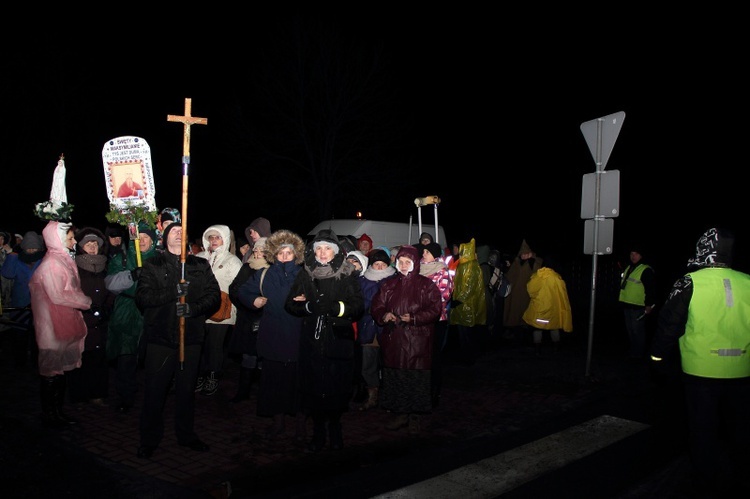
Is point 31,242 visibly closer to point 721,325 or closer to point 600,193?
point 600,193

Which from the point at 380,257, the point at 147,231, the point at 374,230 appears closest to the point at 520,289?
the point at 380,257

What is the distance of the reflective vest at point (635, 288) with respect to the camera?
33.2ft

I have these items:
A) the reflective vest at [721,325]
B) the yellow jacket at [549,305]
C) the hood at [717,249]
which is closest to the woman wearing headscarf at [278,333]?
the reflective vest at [721,325]

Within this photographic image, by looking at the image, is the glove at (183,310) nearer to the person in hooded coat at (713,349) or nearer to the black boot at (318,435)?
the black boot at (318,435)

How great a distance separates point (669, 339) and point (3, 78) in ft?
79.9

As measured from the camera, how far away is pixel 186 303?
5371 mm

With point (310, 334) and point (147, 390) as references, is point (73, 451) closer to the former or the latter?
point (147, 390)

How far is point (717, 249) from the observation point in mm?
4734

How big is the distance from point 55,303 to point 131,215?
1196mm

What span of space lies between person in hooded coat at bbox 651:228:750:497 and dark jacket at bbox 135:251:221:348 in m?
3.80

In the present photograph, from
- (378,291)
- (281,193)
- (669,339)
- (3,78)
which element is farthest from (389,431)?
(3,78)

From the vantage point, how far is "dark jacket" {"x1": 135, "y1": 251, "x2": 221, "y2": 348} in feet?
17.4

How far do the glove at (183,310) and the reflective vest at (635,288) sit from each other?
25.0 feet

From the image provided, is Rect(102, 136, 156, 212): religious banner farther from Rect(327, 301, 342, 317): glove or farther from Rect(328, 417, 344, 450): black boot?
Rect(328, 417, 344, 450): black boot
